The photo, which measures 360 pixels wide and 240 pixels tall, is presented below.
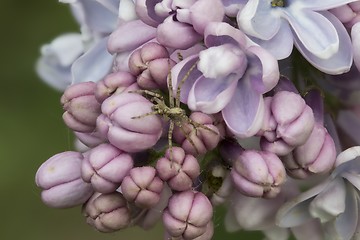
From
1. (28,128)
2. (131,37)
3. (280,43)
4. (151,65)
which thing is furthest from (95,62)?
(28,128)

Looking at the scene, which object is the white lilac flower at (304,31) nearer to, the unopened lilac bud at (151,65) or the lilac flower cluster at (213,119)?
the lilac flower cluster at (213,119)

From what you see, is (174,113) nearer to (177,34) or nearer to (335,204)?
(177,34)

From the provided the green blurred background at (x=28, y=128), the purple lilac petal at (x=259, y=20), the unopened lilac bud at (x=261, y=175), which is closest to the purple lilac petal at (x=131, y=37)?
the purple lilac petal at (x=259, y=20)

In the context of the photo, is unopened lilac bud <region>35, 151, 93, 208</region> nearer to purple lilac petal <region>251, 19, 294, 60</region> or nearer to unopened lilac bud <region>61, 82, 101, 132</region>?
unopened lilac bud <region>61, 82, 101, 132</region>

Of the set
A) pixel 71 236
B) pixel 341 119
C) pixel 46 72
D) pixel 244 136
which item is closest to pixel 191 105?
pixel 244 136

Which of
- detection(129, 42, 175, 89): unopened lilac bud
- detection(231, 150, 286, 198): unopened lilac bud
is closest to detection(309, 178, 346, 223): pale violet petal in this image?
detection(231, 150, 286, 198): unopened lilac bud
